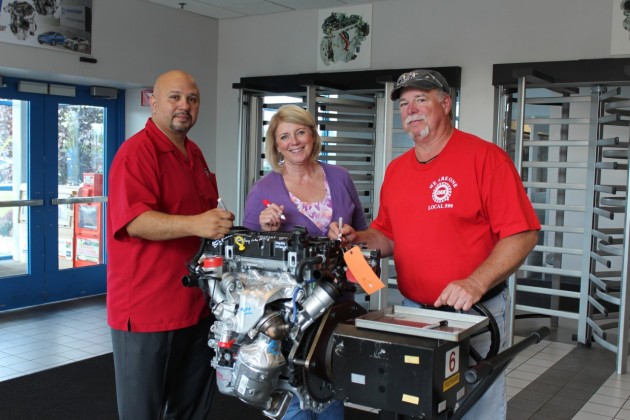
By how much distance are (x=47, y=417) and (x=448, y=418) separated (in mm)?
3240

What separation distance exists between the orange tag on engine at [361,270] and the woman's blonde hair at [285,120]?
0.90 m

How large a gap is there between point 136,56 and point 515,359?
5.06m

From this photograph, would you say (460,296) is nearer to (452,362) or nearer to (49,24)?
(452,362)

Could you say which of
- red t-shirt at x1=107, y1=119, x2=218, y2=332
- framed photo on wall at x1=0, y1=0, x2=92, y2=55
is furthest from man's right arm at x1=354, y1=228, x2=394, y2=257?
framed photo on wall at x1=0, y1=0, x2=92, y2=55

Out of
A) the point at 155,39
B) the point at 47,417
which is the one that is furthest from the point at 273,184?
the point at 155,39

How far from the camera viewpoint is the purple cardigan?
3.02 metres

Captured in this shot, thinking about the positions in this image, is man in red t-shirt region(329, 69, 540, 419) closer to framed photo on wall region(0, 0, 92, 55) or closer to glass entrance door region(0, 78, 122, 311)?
framed photo on wall region(0, 0, 92, 55)

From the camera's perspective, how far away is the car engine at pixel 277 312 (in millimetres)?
2295

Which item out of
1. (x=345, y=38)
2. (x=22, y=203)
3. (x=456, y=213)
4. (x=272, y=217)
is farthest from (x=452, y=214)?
(x=22, y=203)

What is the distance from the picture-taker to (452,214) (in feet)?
8.48

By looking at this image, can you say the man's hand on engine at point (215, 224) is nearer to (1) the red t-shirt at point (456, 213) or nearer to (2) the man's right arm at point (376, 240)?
(2) the man's right arm at point (376, 240)

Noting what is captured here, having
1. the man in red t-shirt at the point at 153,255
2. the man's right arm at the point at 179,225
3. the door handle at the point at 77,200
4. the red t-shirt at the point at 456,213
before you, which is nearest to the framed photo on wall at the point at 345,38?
the door handle at the point at 77,200

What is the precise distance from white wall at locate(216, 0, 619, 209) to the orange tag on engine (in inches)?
180

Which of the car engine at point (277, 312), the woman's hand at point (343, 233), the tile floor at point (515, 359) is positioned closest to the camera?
the car engine at point (277, 312)
